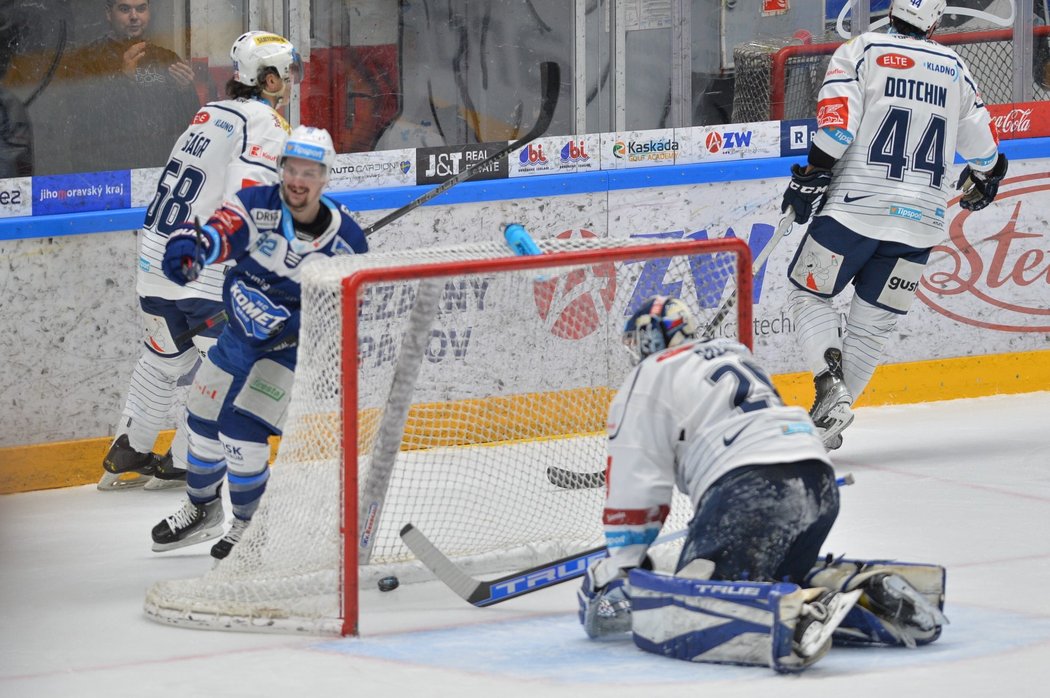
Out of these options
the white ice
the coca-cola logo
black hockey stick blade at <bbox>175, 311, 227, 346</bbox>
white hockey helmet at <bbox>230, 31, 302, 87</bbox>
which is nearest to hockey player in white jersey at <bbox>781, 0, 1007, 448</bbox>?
the white ice

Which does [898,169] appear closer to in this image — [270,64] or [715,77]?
[715,77]

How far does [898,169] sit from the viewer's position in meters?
6.40

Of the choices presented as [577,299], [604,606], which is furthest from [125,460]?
[604,606]

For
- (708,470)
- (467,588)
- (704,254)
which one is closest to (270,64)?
(704,254)

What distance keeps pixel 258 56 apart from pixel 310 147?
4.12 ft

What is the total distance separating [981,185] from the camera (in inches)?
261

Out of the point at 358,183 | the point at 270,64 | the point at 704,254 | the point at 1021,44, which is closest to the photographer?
the point at 704,254

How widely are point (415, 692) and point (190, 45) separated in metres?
3.46

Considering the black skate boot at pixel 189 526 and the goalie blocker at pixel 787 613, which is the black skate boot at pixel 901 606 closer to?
the goalie blocker at pixel 787 613

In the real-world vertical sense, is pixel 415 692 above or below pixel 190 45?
below

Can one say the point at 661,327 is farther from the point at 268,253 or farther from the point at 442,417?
the point at 442,417

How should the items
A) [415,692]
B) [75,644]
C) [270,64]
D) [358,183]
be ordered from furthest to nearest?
[358,183], [270,64], [75,644], [415,692]

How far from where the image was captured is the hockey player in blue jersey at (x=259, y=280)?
15.3ft

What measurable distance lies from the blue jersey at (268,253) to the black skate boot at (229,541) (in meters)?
0.50
